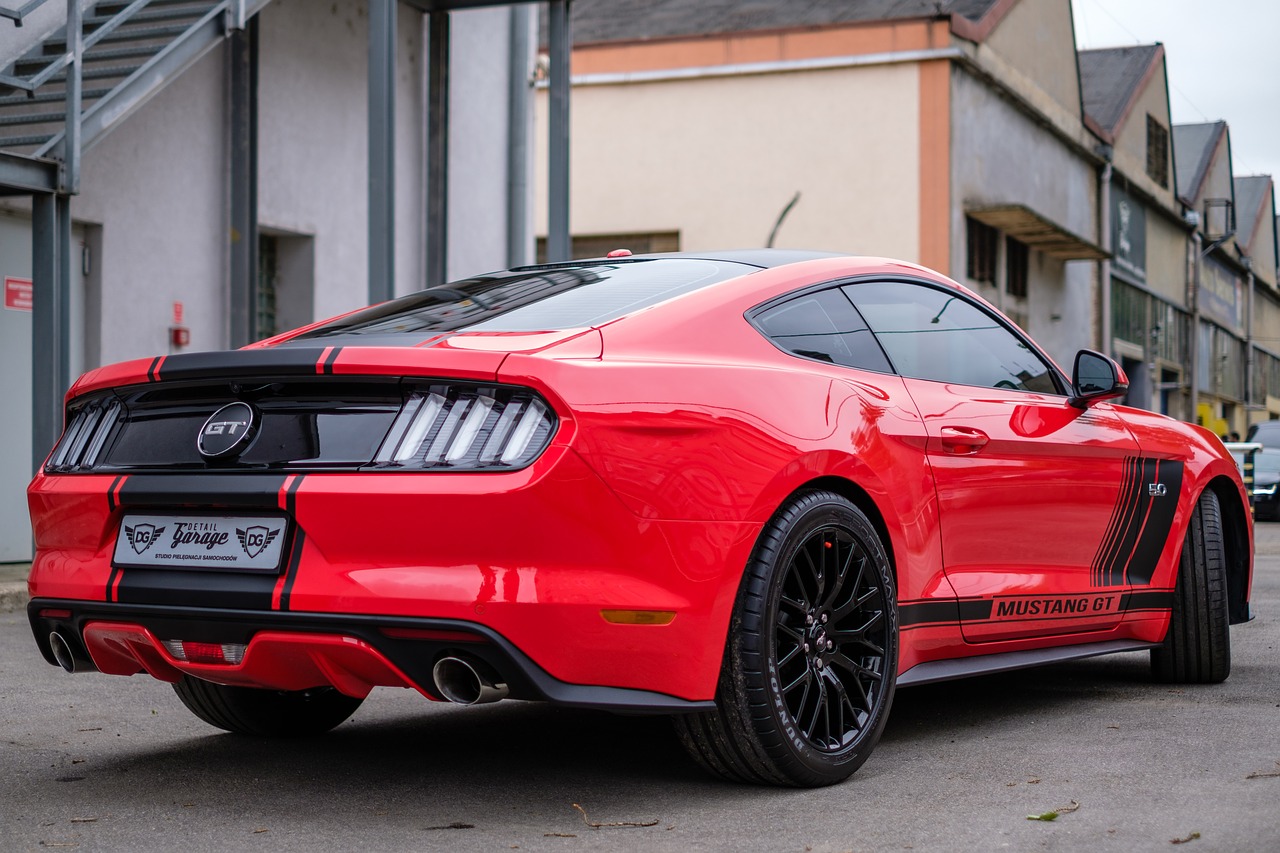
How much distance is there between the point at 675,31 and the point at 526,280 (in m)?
28.7

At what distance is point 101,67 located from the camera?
10.4 metres

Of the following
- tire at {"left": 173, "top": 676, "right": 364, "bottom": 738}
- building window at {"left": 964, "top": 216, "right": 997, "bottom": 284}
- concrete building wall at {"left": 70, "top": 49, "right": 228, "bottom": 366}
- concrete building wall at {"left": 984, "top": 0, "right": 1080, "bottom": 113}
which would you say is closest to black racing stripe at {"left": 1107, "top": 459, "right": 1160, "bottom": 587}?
tire at {"left": 173, "top": 676, "right": 364, "bottom": 738}

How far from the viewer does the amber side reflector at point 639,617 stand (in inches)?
137

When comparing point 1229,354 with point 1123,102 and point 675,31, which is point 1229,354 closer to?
point 1123,102

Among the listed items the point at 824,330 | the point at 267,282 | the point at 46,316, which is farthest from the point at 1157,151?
the point at 824,330

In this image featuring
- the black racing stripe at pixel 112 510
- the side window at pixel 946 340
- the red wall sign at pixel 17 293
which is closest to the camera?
the black racing stripe at pixel 112 510

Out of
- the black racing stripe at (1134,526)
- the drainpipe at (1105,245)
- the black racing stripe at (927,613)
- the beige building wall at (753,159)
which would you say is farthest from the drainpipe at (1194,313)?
the black racing stripe at (927,613)

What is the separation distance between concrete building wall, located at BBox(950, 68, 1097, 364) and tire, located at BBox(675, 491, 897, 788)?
24892 millimetres

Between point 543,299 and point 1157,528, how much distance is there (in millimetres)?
2472

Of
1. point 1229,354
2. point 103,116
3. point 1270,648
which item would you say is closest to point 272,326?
point 103,116

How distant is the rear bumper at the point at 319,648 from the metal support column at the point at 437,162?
35.3ft

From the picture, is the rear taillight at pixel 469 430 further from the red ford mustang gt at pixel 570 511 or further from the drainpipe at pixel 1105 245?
the drainpipe at pixel 1105 245

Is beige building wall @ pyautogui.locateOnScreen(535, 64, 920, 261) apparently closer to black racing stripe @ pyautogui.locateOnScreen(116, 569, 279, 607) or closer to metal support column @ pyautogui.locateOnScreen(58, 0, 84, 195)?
metal support column @ pyautogui.locateOnScreen(58, 0, 84, 195)

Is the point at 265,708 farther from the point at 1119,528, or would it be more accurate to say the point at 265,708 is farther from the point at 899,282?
the point at 1119,528
